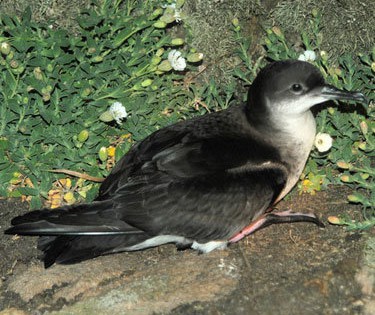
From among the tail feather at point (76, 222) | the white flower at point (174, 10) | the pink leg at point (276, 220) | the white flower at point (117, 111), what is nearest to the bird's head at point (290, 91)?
the pink leg at point (276, 220)

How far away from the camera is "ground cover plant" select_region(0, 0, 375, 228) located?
531 cm

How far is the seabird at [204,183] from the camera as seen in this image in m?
4.66

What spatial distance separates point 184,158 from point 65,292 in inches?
41.2

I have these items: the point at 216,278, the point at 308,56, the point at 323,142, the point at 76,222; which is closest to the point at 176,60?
the point at 308,56

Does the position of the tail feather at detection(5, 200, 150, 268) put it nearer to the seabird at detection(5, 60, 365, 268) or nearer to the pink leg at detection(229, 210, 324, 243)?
the seabird at detection(5, 60, 365, 268)

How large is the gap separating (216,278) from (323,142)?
4.17 feet

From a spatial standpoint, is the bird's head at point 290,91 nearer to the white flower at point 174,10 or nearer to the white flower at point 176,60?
the white flower at point 176,60

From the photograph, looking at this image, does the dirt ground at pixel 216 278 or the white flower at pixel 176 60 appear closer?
the dirt ground at pixel 216 278

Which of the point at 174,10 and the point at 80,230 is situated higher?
the point at 174,10

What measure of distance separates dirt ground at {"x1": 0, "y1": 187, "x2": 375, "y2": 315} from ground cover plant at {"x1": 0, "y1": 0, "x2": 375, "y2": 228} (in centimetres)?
40

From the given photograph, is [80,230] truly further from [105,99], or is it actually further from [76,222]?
[105,99]

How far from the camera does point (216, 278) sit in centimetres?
459

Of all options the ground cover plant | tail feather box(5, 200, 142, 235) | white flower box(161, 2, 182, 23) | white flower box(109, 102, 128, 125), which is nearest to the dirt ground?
tail feather box(5, 200, 142, 235)

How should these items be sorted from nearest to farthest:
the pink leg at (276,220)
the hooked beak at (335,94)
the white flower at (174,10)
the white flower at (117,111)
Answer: the hooked beak at (335,94) < the pink leg at (276,220) < the white flower at (117,111) < the white flower at (174,10)
